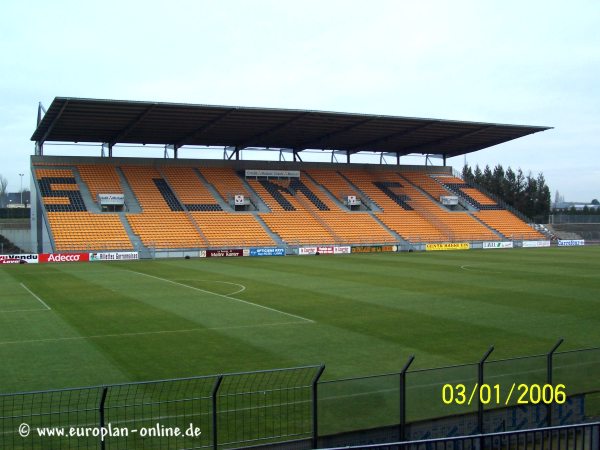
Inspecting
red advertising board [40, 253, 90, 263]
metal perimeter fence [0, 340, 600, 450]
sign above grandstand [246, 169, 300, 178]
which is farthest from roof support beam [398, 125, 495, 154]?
metal perimeter fence [0, 340, 600, 450]

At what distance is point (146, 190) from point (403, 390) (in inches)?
2154

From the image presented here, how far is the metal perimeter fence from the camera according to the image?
9469 mm

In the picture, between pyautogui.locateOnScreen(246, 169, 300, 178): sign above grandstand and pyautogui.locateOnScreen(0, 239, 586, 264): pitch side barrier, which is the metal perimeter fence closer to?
pyautogui.locateOnScreen(0, 239, 586, 264): pitch side barrier

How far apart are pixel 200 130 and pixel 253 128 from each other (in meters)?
4.82

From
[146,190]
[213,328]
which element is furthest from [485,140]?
[213,328]

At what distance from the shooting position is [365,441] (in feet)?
31.2

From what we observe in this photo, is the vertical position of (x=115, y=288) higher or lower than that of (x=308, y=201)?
lower

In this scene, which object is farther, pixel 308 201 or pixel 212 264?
pixel 308 201

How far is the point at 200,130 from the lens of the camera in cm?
5772

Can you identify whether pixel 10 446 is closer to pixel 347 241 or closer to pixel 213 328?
pixel 213 328

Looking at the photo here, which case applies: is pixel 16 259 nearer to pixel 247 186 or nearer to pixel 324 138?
pixel 247 186

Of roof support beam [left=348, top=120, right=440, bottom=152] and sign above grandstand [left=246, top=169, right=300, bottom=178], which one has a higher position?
roof support beam [left=348, top=120, right=440, bottom=152]

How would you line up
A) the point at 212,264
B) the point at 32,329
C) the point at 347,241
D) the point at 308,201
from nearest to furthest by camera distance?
the point at 32,329 → the point at 212,264 → the point at 347,241 → the point at 308,201

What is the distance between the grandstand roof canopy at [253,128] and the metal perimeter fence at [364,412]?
39.6 m
